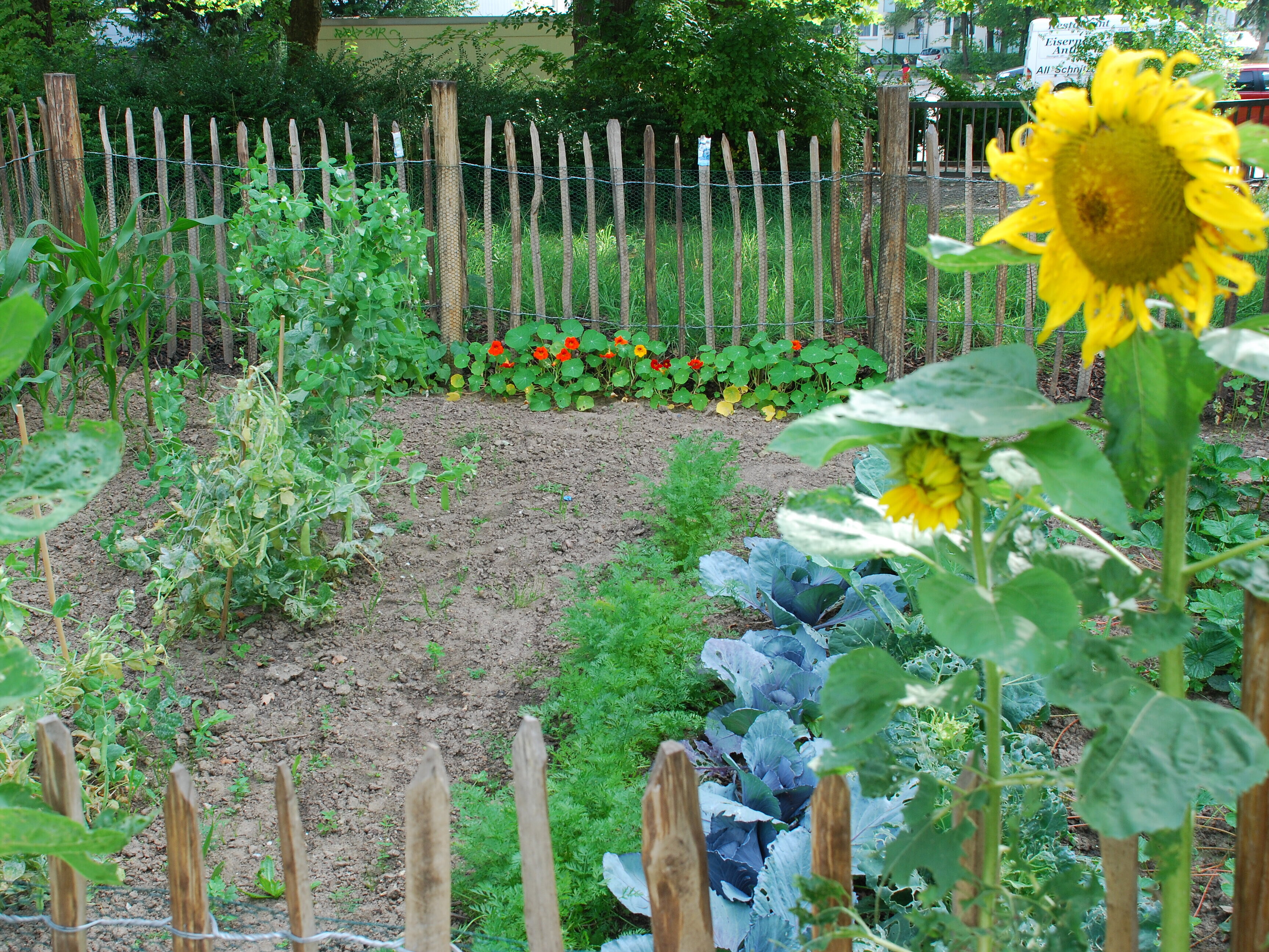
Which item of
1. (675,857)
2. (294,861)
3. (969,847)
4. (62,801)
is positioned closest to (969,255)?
(969,847)

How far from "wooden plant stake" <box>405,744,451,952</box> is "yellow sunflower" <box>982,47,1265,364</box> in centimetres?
96

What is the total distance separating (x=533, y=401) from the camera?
566cm

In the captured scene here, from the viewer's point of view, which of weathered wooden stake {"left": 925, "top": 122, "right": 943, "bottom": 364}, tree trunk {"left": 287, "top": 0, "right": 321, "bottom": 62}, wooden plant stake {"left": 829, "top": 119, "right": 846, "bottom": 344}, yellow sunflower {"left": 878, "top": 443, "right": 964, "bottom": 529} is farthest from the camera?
tree trunk {"left": 287, "top": 0, "right": 321, "bottom": 62}

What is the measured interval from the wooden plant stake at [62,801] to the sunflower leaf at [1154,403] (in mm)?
1421

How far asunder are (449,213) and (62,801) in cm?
495

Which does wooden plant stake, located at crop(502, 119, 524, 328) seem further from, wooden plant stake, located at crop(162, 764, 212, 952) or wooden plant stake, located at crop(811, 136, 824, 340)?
wooden plant stake, located at crop(162, 764, 212, 952)

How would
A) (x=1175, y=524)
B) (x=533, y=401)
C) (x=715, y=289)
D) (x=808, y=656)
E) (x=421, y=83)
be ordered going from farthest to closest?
(x=421, y=83) → (x=715, y=289) → (x=533, y=401) → (x=808, y=656) → (x=1175, y=524)

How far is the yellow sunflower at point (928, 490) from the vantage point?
914 mm

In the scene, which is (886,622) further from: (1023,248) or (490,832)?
(1023,248)

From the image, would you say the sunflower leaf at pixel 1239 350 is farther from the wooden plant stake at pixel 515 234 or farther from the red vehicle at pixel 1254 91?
the red vehicle at pixel 1254 91

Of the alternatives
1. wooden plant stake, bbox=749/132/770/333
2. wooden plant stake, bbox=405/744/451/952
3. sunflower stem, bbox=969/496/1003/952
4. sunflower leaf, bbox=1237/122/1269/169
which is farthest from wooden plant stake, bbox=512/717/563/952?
wooden plant stake, bbox=749/132/770/333

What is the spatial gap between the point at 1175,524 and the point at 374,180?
225 inches

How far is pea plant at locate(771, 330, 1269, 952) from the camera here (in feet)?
2.83

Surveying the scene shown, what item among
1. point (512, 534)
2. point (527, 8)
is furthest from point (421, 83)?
point (512, 534)
